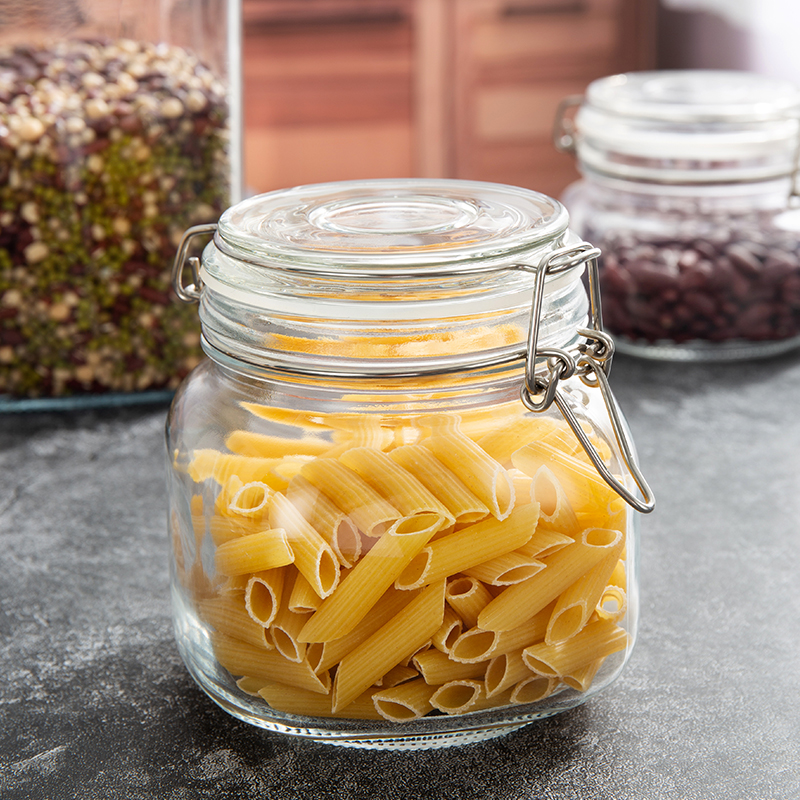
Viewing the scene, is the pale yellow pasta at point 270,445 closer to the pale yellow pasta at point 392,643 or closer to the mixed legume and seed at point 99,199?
the pale yellow pasta at point 392,643

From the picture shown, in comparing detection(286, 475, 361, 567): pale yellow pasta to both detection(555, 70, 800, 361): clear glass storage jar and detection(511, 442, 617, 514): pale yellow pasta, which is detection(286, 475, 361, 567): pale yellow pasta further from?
detection(555, 70, 800, 361): clear glass storage jar

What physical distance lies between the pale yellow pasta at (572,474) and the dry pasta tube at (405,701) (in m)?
0.11

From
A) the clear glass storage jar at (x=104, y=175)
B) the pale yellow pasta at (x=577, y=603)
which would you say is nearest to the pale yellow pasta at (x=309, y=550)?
the pale yellow pasta at (x=577, y=603)

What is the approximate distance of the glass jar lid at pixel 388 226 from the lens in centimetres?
47

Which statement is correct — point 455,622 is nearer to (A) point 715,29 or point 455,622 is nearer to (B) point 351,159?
(A) point 715,29

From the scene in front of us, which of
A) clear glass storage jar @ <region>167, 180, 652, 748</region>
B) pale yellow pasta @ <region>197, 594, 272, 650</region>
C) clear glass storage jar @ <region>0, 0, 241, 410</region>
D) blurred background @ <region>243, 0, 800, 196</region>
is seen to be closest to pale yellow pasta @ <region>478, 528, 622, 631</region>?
clear glass storage jar @ <region>167, 180, 652, 748</region>

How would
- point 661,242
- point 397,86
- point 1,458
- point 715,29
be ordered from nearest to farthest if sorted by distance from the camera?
1. point 1,458
2. point 661,242
3. point 715,29
4. point 397,86

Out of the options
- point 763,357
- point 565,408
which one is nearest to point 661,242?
point 763,357

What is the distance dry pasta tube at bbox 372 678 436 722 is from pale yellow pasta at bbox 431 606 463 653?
0.02m

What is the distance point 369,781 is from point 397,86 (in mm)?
2006

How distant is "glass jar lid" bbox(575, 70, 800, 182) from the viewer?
1.01 meters

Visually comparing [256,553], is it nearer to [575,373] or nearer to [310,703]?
[310,703]

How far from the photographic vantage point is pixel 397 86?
2312 millimetres

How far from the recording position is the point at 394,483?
0.47m
